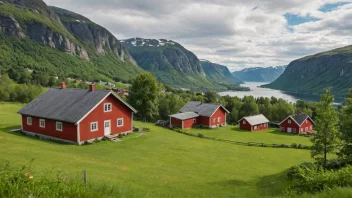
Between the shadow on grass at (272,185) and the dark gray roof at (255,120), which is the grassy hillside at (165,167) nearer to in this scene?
the shadow on grass at (272,185)

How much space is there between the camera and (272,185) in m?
20.0

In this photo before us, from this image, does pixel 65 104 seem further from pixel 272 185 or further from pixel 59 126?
pixel 272 185

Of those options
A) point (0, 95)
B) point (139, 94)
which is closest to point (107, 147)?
point (139, 94)

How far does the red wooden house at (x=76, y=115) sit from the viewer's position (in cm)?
3550

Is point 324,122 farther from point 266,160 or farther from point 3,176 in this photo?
point 3,176

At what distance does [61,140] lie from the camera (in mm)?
36188

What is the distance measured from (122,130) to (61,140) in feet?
31.0

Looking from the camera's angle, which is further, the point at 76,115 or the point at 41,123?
the point at 41,123

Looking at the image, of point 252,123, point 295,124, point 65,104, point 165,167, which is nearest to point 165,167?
point 165,167

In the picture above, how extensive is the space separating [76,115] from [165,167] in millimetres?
16872

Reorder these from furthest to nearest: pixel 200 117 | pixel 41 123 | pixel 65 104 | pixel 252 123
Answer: pixel 252 123
pixel 200 117
pixel 65 104
pixel 41 123

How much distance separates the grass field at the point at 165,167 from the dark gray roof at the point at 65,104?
4.71 metres

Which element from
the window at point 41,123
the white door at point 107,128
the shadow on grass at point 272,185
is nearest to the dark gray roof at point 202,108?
the white door at point 107,128

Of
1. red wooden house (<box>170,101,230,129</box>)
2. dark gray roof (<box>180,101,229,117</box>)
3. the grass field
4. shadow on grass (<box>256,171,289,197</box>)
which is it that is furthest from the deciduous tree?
dark gray roof (<box>180,101,229,117</box>)
